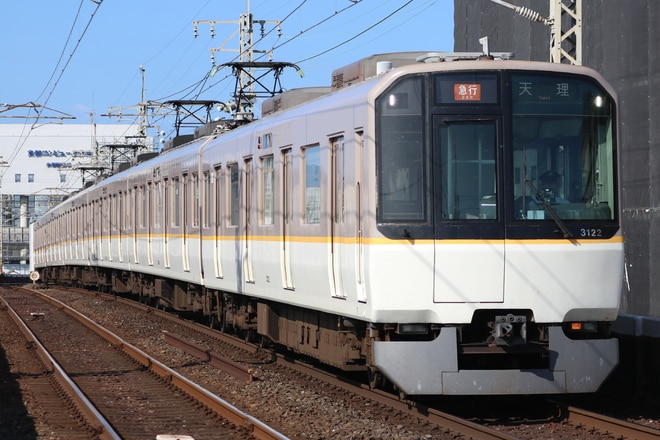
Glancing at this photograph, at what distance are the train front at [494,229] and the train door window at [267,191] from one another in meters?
3.50

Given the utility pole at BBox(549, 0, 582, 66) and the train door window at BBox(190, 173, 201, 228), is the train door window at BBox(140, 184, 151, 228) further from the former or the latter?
the utility pole at BBox(549, 0, 582, 66)

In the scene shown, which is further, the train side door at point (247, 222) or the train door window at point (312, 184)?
the train side door at point (247, 222)

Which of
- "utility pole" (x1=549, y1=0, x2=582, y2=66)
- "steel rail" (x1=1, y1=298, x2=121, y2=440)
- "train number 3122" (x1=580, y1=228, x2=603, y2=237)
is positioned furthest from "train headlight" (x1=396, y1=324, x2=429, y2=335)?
"utility pole" (x1=549, y1=0, x2=582, y2=66)

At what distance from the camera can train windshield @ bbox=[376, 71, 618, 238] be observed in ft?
30.4

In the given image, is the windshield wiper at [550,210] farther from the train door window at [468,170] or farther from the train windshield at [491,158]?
the train door window at [468,170]

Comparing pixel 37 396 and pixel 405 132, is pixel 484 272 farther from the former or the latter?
pixel 37 396

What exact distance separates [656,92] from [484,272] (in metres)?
12.3

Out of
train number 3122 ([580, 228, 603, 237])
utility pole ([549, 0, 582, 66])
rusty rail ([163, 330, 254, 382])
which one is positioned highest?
utility pole ([549, 0, 582, 66])

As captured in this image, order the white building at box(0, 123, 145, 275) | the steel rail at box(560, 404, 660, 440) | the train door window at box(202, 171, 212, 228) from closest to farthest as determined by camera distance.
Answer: the steel rail at box(560, 404, 660, 440) < the train door window at box(202, 171, 212, 228) < the white building at box(0, 123, 145, 275)

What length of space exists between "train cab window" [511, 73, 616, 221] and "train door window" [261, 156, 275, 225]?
12.9ft

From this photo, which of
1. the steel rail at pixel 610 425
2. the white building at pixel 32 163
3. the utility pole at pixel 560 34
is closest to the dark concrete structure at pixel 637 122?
the utility pole at pixel 560 34

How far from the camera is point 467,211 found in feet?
30.5

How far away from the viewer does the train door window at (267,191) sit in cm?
1270

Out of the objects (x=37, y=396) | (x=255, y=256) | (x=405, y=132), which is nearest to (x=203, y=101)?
(x=255, y=256)
